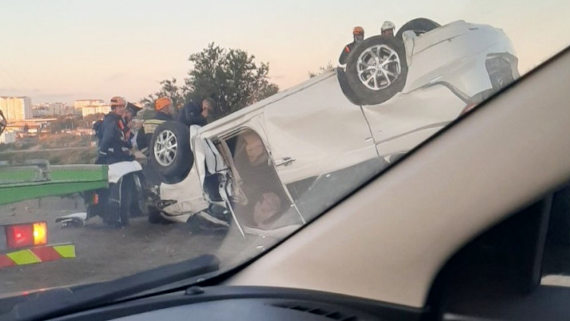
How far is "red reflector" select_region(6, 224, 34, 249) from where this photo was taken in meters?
2.91

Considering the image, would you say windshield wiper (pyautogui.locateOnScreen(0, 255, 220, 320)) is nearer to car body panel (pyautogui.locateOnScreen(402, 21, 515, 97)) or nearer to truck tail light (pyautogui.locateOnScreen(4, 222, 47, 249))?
truck tail light (pyautogui.locateOnScreen(4, 222, 47, 249))

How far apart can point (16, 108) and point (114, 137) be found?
1.18ft

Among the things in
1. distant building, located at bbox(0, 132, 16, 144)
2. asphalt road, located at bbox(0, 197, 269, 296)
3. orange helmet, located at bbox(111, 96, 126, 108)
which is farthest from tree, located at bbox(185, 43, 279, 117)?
distant building, located at bbox(0, 132, 16, 144)

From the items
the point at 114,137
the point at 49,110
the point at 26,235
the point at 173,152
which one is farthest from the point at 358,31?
the point at 26,235

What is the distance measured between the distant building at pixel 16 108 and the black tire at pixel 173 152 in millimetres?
472

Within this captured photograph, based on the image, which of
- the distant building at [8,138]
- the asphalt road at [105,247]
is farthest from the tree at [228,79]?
the distant building at [8,138]

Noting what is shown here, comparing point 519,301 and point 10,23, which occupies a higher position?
point 10,23

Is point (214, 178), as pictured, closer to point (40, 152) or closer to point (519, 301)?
point (40, 152)

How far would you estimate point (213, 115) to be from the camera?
311 cm

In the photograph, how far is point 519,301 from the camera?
300 centimetres

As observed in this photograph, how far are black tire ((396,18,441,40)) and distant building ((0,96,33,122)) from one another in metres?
1.31

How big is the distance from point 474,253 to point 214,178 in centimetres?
100

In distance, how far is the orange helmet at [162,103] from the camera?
3.08 meters

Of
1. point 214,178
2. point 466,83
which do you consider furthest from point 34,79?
point 466,83
